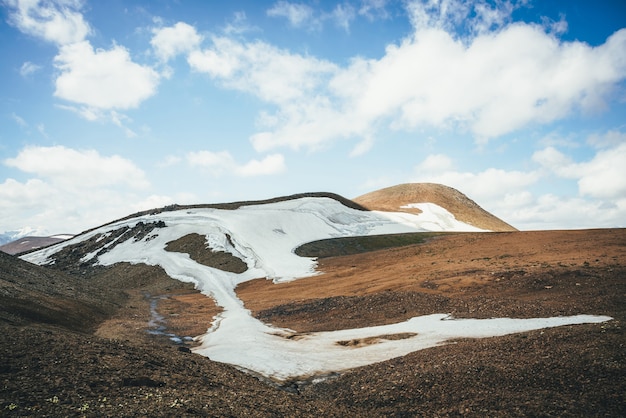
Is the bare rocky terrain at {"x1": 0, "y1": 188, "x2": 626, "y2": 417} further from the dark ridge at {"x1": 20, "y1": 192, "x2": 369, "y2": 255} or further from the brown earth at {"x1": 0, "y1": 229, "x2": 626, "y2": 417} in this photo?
the dark ridge at {"x1": 20, "y1": 192, "x2": 369, "y2": 255}

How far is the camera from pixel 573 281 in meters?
26.0

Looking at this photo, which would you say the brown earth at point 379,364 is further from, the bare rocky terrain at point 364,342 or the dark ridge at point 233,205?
the dark ridge at point 233,205

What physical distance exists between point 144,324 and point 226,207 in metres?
65.3

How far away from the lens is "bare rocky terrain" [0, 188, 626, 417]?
9781 mm

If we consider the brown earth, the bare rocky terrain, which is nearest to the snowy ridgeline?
the bare rocky terrain

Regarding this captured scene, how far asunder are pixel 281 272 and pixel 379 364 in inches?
1524

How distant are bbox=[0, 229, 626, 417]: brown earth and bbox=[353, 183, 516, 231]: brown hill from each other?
80886 millimetres

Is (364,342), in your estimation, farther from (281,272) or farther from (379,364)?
(281,272)

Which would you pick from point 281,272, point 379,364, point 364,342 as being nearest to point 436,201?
point 281,272

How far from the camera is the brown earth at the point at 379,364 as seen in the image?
9.56m

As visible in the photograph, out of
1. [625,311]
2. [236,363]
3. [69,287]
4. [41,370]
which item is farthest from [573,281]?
[69,287]

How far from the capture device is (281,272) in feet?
176

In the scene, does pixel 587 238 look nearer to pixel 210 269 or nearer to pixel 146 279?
pixel 210 269

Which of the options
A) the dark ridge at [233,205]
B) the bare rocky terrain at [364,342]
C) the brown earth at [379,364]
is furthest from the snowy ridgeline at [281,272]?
the dark ridge at [233,205]
